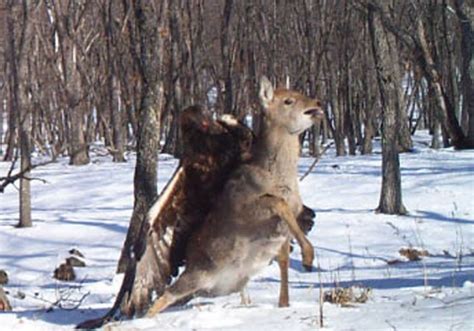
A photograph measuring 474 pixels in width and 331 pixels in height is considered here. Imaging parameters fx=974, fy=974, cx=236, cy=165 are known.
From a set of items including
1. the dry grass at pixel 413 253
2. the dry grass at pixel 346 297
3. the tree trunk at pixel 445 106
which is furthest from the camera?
the tree trunk at pixel 445 106

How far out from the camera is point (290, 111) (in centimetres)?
668

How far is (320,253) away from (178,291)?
21.6 ft

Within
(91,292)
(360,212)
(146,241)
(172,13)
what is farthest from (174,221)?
(172,13)

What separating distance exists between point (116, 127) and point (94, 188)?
1171 cm

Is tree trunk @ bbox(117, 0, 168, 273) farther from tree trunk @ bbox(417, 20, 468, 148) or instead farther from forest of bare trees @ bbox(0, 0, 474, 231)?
forest of bare trees @ bbox(0, 0, 474, 231)

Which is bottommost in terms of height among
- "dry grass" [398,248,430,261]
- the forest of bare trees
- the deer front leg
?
"dry grass" [398,248,430,261]

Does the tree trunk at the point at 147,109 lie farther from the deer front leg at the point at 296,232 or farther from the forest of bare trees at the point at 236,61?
the forest of bare trees at the point at 236,61

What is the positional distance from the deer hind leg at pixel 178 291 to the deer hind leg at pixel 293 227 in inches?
34.4

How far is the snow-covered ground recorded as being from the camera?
617 cm

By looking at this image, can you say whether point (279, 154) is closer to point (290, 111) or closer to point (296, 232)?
point (290, 111)

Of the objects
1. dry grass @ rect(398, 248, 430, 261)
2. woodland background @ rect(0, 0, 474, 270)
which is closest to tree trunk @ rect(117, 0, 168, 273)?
dry grass @ rect(398, 248, 430, 261)

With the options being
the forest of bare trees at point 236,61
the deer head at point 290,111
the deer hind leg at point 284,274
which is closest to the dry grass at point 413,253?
the deer hind leg at point 284,274

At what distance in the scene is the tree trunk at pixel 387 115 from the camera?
1550 centimetres

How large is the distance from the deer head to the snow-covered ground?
1242 millimetres
